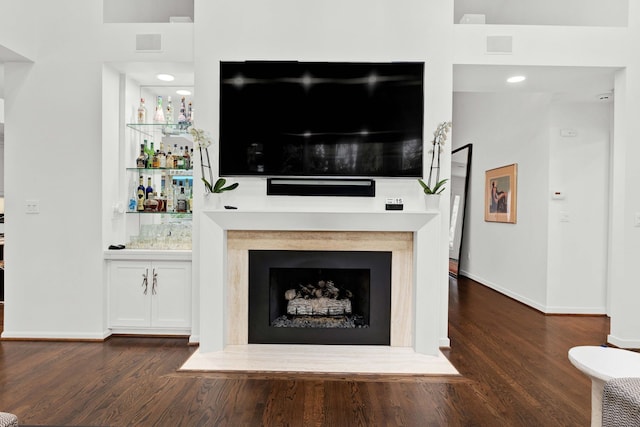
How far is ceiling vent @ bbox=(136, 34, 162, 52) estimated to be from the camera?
3.35 meters

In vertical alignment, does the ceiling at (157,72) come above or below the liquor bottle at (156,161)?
above

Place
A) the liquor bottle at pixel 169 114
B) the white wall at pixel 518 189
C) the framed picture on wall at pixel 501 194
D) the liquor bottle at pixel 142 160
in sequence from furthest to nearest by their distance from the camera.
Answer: the framed picture on wall at pixel 501 194, the white wall at pixel 518 189, the liquor bottle at pixel 169 114, the liquor bottle at pixel 142 160

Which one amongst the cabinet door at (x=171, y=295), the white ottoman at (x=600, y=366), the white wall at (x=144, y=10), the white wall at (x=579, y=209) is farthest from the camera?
the white wall at (x=579, y=209)

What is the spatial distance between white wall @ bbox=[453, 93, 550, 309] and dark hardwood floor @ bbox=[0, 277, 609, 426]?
1.61 m

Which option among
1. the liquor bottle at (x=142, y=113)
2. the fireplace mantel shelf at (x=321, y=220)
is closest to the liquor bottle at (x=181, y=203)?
the fireplace mantel shelf at (x=321, y=220)

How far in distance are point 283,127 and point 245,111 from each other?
0.33m

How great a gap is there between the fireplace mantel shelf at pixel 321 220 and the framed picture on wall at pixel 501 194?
8.92 ft

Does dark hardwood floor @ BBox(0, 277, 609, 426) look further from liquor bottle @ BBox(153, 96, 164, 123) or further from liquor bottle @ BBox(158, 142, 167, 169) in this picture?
liquor bottle @ BBox(153, 96, 164, 123)

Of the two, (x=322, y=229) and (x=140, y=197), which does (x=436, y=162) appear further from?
(x=140, y=197)

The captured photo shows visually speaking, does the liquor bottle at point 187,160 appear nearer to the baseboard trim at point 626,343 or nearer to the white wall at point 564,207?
the white wall at point 564,207

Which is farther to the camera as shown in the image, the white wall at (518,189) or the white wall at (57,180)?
the white wall at (518,189)

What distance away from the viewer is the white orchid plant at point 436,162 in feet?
10.2

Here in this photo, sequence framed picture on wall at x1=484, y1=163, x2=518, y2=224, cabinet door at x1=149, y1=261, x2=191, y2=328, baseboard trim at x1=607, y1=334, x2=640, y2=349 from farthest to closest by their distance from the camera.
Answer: framed picture on wall at x1=484, y1=163, x2=518, y2=224 → cabinet door at x1=149, y1=261, x2=191, y2=328 → baseboard trim at x1=607, y1=334, x2=640, y2=349

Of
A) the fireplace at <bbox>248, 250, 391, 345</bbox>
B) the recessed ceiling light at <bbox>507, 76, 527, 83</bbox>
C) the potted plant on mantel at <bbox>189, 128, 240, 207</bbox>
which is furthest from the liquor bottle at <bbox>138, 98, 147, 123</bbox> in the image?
the recessed ceiling light at <bbox>507, 76, 527, 83</bbox>
